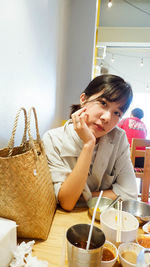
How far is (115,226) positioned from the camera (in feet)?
2.30

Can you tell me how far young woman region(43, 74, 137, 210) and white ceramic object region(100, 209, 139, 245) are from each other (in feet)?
0.62

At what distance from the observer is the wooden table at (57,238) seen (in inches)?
23.7

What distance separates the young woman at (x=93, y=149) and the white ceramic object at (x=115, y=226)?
0.19 meters

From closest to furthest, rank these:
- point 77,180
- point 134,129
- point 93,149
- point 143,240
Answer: point 143,240
point 77,180
point 93,149
point 134,129

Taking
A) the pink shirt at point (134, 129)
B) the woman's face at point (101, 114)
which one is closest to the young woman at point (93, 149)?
the woman's face at point (101, 114)

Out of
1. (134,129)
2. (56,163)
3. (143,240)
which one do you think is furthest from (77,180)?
(134,129)

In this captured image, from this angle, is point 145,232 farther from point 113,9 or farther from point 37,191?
point 113,9

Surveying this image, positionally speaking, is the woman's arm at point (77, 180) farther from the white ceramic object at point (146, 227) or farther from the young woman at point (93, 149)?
the white ceramic object at point (146, 227)

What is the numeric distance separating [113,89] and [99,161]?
17.5 inches

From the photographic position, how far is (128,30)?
4.45 m

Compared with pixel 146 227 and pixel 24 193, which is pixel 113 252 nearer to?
pixel 146 227

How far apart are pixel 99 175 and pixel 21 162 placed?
23.7 inches

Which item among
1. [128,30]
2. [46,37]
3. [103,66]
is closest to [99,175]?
[46,37]

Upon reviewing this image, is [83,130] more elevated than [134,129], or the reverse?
[83,130]
